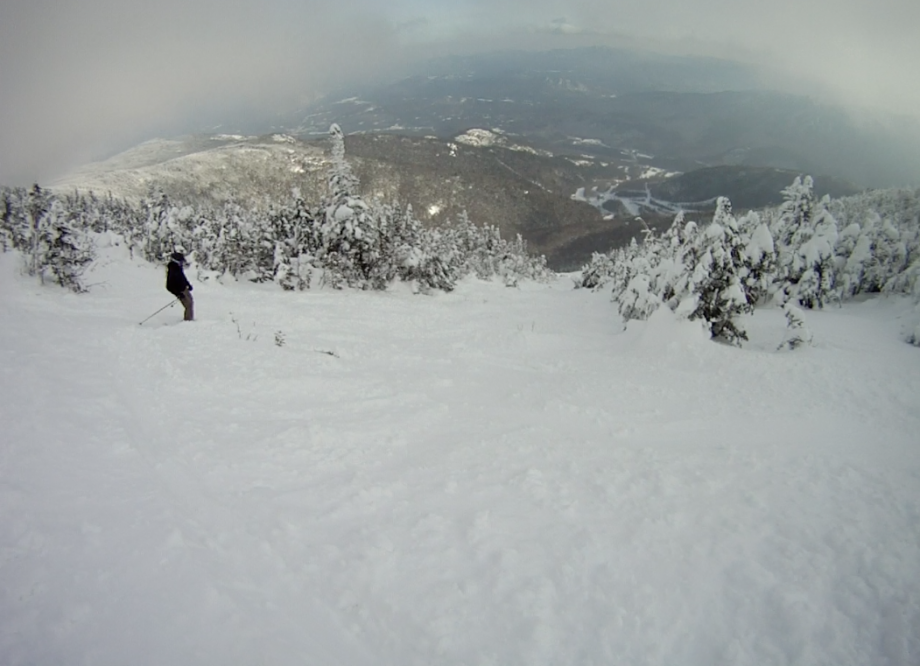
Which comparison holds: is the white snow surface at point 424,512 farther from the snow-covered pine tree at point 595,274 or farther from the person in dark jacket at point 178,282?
the snow-covered pine tree at point 595,274

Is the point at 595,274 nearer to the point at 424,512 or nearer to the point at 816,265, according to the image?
the point at 816,265

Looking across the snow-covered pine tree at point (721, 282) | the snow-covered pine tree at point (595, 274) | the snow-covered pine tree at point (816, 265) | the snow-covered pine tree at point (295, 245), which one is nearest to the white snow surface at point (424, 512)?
the snow-covered pine tree at point (721, 282)

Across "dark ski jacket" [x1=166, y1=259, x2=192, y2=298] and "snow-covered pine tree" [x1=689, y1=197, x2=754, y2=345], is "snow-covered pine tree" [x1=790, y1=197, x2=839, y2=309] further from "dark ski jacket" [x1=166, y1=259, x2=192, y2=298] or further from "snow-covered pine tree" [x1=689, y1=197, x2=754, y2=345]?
"dark ski jacket" [x1=166, y1=259, x2=192, y2=298]

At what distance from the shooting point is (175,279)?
10695 mm

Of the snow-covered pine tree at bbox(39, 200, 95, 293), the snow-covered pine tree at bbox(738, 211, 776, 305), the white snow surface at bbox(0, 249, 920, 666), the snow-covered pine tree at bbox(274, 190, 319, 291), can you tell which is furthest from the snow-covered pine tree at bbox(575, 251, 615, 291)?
the snow-covered pine tree at bbox(39, 200, 95, 293)

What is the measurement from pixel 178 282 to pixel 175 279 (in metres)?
0.11

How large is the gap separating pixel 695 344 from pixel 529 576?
1030cm

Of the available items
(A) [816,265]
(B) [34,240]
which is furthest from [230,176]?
(A) [816,265]

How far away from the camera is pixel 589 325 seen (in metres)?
17.9

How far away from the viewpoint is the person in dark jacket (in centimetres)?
1063

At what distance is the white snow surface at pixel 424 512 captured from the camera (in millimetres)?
3416

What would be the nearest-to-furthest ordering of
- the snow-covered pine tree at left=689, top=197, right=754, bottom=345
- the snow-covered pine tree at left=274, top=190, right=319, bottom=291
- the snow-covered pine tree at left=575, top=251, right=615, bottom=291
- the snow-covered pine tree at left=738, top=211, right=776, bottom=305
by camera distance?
the snow-covered pine tree at left=689, top=197, right=754, bottom=345, the snow-covered pine tree at left=738, top=211, right=776, bottom=305, the snow-covered pine tree at left=274, top=190, right=319, bottom=291, the snow-covered pine tree at left=575, top=251, right=615, bottom=291

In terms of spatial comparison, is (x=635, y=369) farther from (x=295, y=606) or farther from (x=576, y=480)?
(x=295, y=606)

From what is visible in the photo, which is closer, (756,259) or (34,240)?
(34,240)
